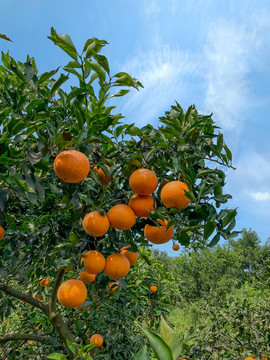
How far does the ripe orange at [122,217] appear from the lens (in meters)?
1.31

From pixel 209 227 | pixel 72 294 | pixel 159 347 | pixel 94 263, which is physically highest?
pixel 209 227

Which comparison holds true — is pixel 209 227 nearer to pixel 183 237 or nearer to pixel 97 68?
pixel 183 237

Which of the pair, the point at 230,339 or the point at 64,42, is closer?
the point at 64,42

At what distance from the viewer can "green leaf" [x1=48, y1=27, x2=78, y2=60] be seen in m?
1.28

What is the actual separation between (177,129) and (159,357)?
3.59ft

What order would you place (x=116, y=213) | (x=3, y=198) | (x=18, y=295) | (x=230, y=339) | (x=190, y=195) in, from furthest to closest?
(x=18, y=295), (x=230, y=339), (x=116, y=213), (x=3, y=198), (x=190, y=195)

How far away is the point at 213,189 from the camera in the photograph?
51.8 inches

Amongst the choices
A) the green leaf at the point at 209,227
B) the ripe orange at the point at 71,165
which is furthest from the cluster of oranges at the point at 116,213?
the green leaf at the point at 209,227

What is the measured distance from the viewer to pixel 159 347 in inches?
17.5

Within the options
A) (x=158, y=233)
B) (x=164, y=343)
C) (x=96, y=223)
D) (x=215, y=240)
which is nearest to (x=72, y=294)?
(x=96, y=223)

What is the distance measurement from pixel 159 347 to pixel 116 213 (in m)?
0.89

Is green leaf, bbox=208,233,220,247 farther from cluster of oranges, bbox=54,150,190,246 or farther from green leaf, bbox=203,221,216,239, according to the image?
cluster of oranges, bbox=54,150,190,246

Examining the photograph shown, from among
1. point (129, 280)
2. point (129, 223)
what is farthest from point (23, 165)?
point (129, 280)

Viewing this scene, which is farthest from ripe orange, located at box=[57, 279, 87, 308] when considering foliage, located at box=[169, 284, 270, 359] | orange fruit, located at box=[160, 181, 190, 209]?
foliage, located at box=[169, 284, 270, 359]
